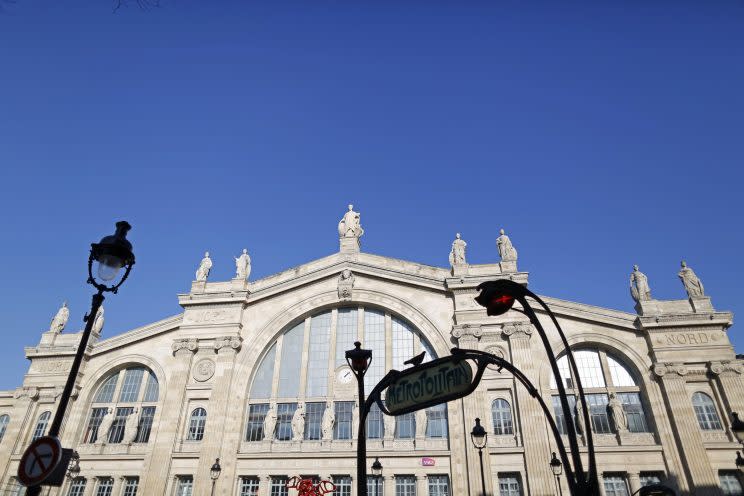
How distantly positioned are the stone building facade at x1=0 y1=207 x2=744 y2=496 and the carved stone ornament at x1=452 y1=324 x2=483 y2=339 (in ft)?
0.27

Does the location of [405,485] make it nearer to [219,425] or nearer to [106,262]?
[219,425]

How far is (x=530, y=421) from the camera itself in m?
26.5

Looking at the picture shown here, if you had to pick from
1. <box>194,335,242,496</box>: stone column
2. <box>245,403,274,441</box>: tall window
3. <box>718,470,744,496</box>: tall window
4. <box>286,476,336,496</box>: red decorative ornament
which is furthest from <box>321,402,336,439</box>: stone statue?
<box>718,470,744,496</box>: tall window

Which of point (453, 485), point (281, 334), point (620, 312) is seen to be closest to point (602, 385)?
point (620, 312)

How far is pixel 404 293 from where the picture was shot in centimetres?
3238

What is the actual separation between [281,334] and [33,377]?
1799 cm

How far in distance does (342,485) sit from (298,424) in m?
4.28

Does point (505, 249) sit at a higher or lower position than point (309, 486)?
higher

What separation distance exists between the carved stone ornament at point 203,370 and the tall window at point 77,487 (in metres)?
9.06

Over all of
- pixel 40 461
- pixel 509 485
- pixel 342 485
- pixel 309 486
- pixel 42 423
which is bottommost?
pixel 40 461

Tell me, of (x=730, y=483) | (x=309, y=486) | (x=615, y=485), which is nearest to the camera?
(x=730, y=483)

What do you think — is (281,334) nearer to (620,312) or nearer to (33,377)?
(33,377)

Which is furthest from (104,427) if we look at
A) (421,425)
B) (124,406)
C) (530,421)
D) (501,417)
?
(530,421)

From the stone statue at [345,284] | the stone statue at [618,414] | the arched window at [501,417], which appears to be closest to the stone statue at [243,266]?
the stone statue at [345,284]
